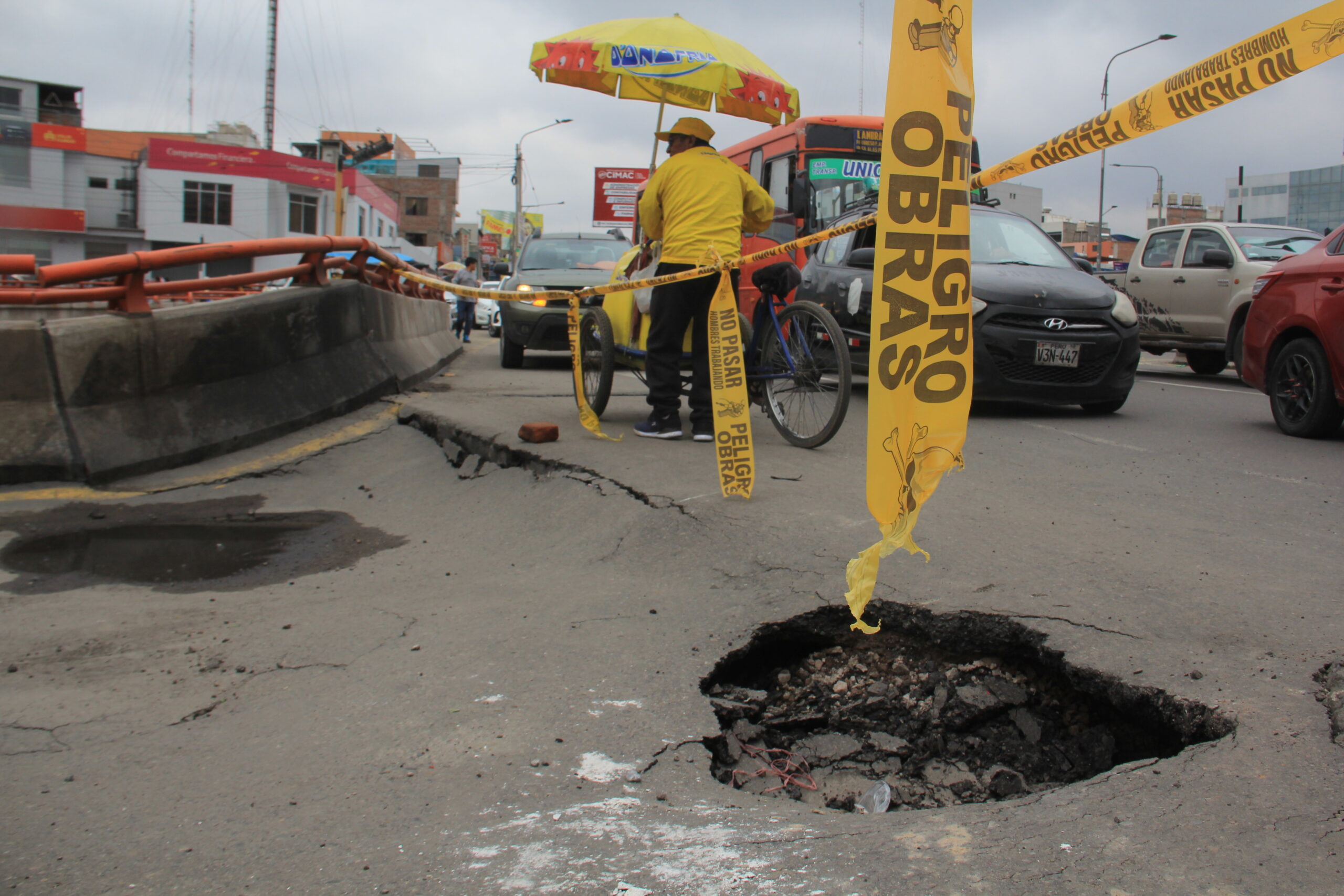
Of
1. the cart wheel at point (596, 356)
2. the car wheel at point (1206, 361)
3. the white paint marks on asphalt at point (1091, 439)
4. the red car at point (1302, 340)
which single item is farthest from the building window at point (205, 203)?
the red car at point (1302, 340)

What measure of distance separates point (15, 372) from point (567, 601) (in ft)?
11.7

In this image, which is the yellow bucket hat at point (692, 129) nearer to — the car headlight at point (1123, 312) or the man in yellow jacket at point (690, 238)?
the man in yellow jacket at point (690, 238)

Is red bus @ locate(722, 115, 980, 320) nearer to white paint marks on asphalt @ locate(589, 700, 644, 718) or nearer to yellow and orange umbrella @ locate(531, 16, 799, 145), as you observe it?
yellow and orange umbrella @ locate(531, 16, 799, 145)

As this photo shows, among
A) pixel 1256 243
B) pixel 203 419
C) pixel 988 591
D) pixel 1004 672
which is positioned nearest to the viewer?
pixel 1004 672

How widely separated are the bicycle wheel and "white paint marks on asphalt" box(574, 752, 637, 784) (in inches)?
133

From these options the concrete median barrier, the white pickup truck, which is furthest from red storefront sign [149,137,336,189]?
the concrete median barrier

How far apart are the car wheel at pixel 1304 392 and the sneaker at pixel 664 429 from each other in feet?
14.9

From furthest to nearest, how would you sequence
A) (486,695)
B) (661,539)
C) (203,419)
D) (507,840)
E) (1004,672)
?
1. (203,419)
2. (661,539)
3. (1004,672)
4. (486,695)
5. (507,840)

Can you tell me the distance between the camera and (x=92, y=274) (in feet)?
17.4

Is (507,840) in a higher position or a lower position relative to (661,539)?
lower

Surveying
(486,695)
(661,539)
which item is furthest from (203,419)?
(486,695)

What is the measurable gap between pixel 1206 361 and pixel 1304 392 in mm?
6764

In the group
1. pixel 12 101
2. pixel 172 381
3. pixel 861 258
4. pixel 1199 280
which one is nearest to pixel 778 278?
pixel 861 258

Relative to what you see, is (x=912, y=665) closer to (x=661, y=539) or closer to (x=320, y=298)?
(x=661, y=539)
